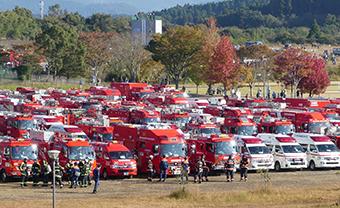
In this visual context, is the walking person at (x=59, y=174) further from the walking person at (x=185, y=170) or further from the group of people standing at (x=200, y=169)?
the walking person at (x=185, y=170)

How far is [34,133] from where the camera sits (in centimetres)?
4009

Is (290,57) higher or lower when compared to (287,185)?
higher

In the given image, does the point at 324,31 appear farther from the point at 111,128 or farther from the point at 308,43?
the point at 111,128

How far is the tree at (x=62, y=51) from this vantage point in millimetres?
91519

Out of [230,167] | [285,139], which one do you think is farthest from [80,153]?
[285,139]

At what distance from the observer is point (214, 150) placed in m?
37.8

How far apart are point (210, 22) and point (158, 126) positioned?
202ft

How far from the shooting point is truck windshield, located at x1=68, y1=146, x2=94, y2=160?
35684mm

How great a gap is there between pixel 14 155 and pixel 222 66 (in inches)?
1918

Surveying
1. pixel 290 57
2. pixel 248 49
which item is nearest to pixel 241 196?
pixel 290 57

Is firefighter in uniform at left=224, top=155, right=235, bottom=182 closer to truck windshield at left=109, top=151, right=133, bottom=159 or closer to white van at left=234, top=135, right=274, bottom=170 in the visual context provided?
white van at left=234, top=135, right=274, bottom=170

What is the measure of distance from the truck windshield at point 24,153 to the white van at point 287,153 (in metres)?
11.7

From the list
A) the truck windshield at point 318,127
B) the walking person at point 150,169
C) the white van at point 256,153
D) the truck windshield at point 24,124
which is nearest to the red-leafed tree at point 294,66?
the truck windshield at point 318,127

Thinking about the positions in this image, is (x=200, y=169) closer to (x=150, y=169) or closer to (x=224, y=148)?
(x=150, y=169)
